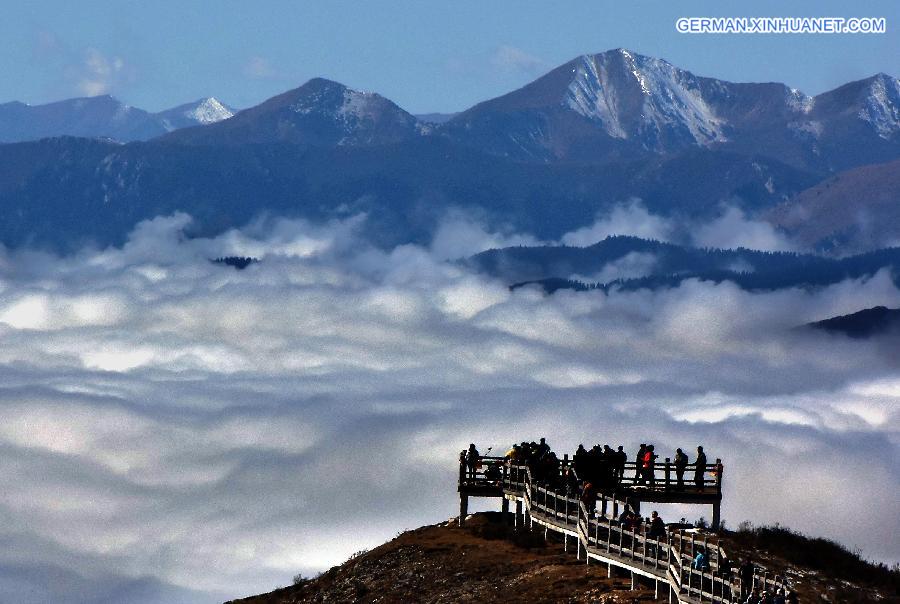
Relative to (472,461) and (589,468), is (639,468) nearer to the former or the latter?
(589,468)

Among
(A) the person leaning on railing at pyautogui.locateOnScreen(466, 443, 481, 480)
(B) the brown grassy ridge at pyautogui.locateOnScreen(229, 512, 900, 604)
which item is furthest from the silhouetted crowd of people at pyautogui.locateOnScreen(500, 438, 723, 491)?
(B) the brown grassy ridge at pyautogui.locateOnScreen(229, 512, 900, 604)

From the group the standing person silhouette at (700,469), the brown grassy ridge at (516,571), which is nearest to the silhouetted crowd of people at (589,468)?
the standing person silhouette at (700,469)

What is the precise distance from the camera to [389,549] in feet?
254

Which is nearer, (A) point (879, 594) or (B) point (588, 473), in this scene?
(A) point (879, 594)

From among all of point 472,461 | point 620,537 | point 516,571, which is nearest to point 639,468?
point 472,461

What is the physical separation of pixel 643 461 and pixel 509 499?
5.38 m

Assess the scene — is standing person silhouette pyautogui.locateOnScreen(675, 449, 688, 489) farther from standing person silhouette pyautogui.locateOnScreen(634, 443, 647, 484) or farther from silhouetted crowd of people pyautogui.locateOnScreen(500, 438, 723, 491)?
standing person silhouette pyautogui.locateOnScreen(634, 443, 647, 484)

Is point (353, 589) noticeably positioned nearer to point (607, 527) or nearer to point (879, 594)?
point (607, 527)

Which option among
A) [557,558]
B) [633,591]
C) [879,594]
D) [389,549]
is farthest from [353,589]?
[879,594]

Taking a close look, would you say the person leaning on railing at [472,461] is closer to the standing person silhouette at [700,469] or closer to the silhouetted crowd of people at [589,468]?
the silhouetted crowd of people at [589,468]

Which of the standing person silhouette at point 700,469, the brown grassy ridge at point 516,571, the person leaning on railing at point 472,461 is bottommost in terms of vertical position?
the brown grassy ridge at point 516,571

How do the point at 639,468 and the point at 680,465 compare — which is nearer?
the point at 680,465

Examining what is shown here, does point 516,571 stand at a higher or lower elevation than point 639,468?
lower

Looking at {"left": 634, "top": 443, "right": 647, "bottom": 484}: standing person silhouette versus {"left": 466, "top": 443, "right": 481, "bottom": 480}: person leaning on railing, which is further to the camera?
{"left": 466, "top": 443, "right": 481, "bottom": 480}: person leaning on railing
